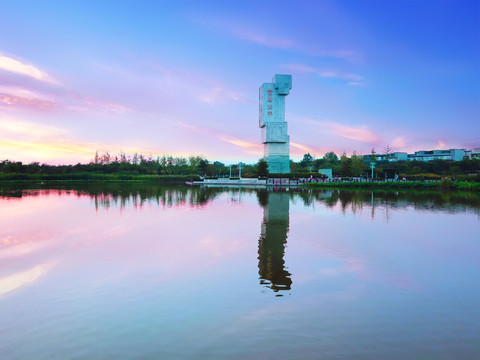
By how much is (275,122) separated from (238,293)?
58.3m

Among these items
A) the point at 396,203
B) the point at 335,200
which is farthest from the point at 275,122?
the point at 396,203

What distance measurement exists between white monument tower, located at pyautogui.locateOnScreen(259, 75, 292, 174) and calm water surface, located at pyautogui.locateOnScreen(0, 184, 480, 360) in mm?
50520

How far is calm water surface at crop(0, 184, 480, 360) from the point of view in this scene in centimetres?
467

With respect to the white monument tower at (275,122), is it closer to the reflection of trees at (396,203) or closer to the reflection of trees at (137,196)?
the reflection of trees at (137,196)

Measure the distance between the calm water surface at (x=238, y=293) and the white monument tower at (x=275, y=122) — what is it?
50520mm

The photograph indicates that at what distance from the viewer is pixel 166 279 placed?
24.1 ft

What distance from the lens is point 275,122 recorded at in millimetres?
62906

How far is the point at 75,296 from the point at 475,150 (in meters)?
160

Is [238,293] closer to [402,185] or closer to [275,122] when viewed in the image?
[402,185]

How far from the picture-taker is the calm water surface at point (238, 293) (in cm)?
467

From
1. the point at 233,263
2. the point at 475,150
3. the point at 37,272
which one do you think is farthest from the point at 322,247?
the point at 475,150

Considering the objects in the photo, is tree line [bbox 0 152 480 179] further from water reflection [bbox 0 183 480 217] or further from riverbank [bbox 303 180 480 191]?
water reflection [bbox 0 183 480 217]

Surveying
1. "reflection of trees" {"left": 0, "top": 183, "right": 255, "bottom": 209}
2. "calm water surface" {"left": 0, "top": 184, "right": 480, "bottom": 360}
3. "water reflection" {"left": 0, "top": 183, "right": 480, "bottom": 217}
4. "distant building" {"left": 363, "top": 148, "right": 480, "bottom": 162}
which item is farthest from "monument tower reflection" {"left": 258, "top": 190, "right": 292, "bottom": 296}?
"distant building" {"left": 363, "top": 148, "right": 480, "bottom": 162}

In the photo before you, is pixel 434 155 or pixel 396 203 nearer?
pixel 396 203
